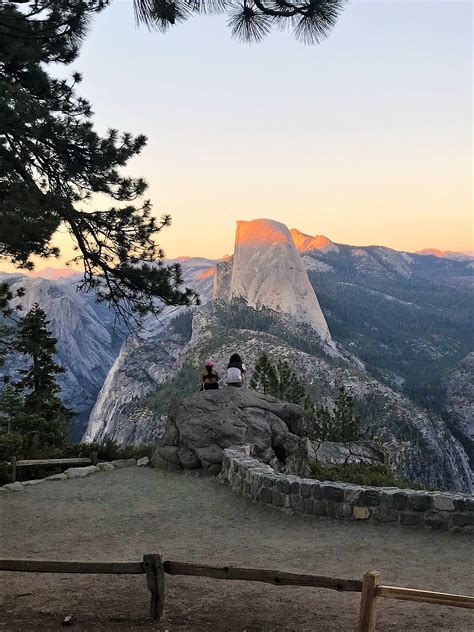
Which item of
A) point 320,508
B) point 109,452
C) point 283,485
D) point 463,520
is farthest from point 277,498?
point 109,452

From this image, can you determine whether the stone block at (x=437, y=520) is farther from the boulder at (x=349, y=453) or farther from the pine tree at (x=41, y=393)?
the boulder at (x=349, y=453)

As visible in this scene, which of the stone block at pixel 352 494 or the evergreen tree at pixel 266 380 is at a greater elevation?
the evergreen tree at pixel 266 380

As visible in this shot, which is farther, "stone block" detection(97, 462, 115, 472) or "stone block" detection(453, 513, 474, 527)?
"stone block" detection(97, 462, 115, 472)

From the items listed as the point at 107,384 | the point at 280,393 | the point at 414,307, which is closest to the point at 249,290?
the point at 107,384

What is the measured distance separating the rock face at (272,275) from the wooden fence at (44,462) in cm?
11920

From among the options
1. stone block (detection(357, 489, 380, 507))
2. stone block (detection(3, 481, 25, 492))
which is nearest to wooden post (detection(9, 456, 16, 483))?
stone block (detection(3, 481, 25, 492))

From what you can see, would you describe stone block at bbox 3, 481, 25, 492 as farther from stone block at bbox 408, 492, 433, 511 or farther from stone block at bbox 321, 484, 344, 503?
stone block at bbox 408, 492, 433, 511

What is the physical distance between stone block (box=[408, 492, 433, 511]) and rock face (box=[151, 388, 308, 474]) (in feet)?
19.6

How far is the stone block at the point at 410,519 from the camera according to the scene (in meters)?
9.75

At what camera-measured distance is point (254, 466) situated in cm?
1271

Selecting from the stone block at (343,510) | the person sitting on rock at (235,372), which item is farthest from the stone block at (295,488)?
the person sitting on rock at (235,372)

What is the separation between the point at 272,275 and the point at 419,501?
143 meters

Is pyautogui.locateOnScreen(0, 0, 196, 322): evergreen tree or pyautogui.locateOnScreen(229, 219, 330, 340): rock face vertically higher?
pyautogui.locateOnScreen(229, 219, 330, 340): rock face

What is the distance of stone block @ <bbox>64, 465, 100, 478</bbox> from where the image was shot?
1540cm
